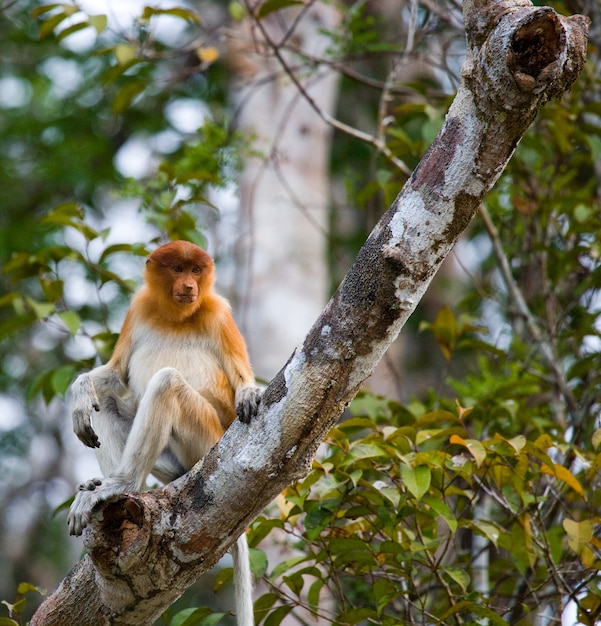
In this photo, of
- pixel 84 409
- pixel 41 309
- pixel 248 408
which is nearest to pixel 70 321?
pixel 41 309

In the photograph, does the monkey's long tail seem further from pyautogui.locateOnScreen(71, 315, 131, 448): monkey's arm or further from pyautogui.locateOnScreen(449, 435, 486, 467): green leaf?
pyautogui.locateOnScreen(449, 435, 486, 467): green leaf

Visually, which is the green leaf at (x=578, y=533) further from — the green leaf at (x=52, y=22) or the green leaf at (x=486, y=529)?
the green leaf at (x=52, y=22)

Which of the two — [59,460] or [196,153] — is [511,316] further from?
[59,460]

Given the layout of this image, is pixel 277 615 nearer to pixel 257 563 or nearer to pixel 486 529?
pixel 257 563

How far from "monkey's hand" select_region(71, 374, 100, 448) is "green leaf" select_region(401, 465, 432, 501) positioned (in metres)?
1.23

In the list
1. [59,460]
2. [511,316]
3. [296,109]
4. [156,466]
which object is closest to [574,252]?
[511,316]

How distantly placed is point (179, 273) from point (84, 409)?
30.6 inches

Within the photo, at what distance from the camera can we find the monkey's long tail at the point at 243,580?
3.25 metres

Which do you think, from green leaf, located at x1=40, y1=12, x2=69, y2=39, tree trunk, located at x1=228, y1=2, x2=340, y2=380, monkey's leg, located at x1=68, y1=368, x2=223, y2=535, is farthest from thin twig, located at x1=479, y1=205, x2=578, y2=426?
green leaf, located at x1=40, y1=12, x2=69, y2=39

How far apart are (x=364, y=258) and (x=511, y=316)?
319 cm

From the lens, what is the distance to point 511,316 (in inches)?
214

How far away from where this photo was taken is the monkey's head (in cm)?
391

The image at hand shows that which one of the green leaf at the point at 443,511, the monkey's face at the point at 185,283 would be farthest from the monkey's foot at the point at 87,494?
the green leaf at the point at 443,511

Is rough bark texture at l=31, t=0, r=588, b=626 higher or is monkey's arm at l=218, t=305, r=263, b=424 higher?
monkey's arm at l=218, t=305, r=263, b=424
